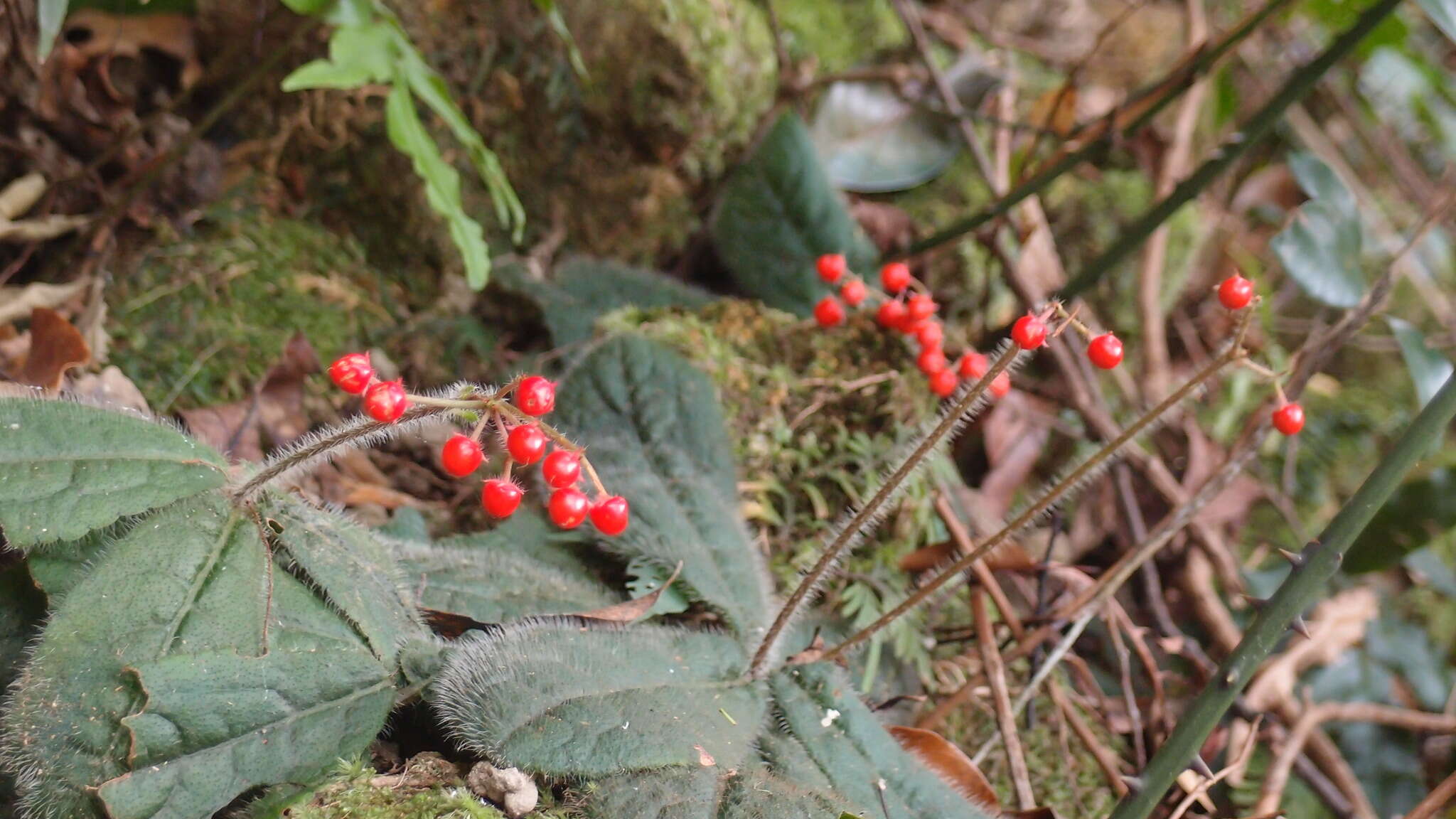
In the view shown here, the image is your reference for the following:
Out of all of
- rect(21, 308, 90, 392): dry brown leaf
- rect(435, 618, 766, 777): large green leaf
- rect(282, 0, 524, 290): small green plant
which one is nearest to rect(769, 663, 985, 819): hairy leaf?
rect(435, 618, 766, 777): large green leaf

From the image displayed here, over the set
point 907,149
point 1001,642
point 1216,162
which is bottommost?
point 1001,642

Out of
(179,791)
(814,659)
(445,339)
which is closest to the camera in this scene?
(179,791)

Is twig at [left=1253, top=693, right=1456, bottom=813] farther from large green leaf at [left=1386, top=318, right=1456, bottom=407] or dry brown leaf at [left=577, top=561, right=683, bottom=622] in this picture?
dry brown leaf at [left=577, top=561, right=683, bottom=622]

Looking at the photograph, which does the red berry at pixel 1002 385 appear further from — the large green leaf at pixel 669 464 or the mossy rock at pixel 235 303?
the mossy rock at pixel 235 303

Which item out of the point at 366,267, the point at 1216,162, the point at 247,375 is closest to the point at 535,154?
the point at 366,267

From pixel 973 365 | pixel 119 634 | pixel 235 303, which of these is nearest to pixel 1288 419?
pixel 973 365

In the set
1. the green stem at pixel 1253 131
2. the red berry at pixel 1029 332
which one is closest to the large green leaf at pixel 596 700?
the red berry at pixel 1029 332

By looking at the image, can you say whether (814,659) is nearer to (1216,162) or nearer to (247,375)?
(247,375)
